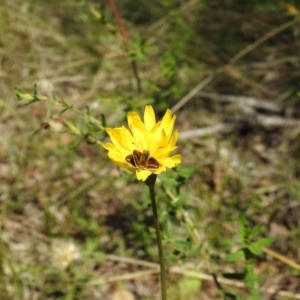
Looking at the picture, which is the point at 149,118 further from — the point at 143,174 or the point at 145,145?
the point at 143,174

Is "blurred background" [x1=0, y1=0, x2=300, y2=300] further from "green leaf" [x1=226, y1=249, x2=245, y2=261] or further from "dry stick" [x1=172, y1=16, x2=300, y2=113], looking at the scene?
"green leaf" [x1=226, y1=249, x2=245, y2=261]

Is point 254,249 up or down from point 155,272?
down

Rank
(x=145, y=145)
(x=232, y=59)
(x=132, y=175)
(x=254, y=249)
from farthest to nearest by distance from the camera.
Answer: (x=232, y=59) < (x=132, y=175) < (x=254, y=249) < (x=145, y=145)

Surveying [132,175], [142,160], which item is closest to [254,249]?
[132,175]

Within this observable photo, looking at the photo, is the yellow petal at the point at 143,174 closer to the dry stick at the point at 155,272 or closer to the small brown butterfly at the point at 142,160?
the small brown butterfly at the point at 142,160

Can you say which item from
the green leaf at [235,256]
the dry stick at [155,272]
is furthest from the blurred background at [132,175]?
the green leaf at [235,256]

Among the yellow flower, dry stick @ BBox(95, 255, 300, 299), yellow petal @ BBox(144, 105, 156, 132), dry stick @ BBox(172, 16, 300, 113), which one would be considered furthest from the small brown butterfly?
dry stick @ BBox(172, 16, 300, 113)
